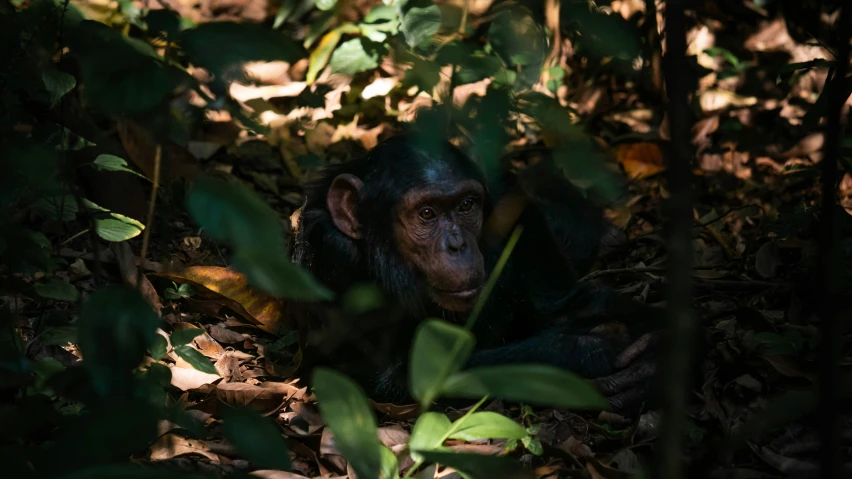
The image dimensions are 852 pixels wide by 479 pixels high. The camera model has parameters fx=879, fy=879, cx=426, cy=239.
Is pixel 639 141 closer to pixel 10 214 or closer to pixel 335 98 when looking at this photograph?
pixel 335 98

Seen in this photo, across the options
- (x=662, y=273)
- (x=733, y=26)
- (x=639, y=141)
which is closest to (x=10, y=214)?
(x=662, y=273)

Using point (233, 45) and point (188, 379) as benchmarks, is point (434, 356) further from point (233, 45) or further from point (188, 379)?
point (188, 379)

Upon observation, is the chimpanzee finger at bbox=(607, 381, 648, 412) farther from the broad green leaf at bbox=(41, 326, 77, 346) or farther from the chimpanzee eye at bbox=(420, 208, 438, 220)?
the broad green leaf at bbox=(41, 326, 77, 346)

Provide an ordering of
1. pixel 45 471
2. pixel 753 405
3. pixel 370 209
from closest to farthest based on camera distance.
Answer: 1. pixel 45 471
2. pixel 753 405
3. pixel 370 209

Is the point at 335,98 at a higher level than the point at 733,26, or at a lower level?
lower

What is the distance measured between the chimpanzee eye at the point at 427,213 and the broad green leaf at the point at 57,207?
186 centimetres

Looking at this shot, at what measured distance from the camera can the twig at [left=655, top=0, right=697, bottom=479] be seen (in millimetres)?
1732

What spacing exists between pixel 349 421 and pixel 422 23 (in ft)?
5.05

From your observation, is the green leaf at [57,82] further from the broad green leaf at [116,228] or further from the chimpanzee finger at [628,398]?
the chimpanzee finger at [628,398]

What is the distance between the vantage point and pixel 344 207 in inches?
191

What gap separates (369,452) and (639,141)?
564 cm

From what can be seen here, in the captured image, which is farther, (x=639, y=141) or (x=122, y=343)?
(x=639, y=141)

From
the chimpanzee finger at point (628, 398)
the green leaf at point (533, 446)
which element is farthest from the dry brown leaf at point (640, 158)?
the green leaf at point (533, 446)

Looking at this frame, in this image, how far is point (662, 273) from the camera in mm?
5391
